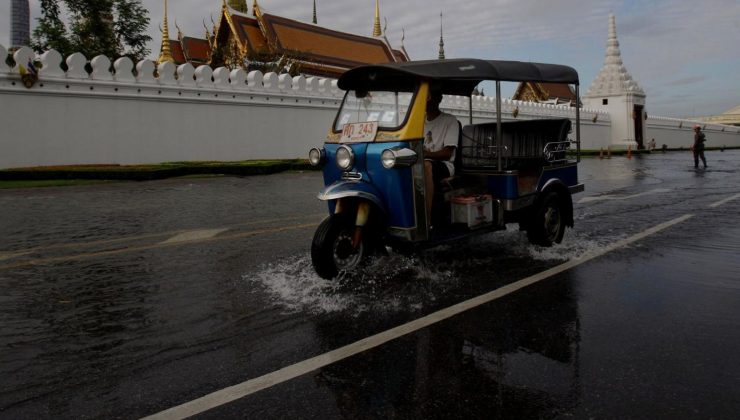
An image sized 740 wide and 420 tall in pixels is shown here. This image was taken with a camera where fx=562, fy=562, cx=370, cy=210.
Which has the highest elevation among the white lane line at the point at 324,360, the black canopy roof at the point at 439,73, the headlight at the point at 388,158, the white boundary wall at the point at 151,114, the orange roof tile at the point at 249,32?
the orange roof tile at the point at 249,32

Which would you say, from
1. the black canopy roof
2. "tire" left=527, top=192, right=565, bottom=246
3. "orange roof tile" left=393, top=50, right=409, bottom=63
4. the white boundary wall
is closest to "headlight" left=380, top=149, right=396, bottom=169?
the black canopy roof

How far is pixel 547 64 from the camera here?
618 centimetres

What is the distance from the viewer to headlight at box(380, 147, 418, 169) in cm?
461

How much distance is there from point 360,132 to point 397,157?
2.11ft

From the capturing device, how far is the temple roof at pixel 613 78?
43125 millimetres

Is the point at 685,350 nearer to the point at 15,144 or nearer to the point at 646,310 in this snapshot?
the point at 646,310

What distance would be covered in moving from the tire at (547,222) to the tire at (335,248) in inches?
86.3

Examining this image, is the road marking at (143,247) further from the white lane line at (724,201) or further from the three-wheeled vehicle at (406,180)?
the white lane line at (724,201)

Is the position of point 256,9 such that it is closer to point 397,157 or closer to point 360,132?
point 360,132

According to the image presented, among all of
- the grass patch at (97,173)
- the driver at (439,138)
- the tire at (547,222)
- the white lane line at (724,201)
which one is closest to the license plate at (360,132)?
the driver at (439,138)

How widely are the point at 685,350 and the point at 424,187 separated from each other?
2.39 metres

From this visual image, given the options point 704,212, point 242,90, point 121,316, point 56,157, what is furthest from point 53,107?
point 704,212

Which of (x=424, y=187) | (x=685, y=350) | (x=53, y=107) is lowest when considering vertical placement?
(x=685, y=350)

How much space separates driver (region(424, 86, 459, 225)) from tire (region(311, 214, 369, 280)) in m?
1.11
